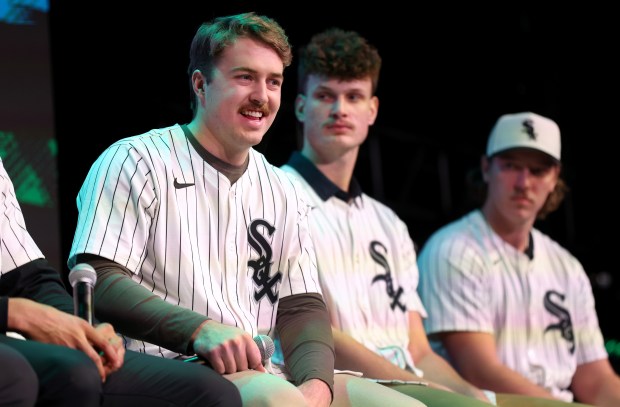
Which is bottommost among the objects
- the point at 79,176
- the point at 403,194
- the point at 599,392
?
the point at 599,392

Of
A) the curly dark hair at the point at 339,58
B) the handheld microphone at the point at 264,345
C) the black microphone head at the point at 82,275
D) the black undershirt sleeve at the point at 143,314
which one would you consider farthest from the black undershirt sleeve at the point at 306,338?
the curly dark hair at the point at 339,58

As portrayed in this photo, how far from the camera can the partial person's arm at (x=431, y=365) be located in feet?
12.5

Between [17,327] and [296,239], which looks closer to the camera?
[17,327]

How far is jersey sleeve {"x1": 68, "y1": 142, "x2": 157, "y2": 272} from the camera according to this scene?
2711mm

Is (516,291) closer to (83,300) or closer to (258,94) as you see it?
(258,94)

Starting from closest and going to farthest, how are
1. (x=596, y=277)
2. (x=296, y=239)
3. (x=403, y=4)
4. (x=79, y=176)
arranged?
(x=296, y=239)
(x=79, y=176)
(x=403, y=4)
(x=596, y=277)

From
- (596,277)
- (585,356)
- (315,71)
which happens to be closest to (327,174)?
(315,71)

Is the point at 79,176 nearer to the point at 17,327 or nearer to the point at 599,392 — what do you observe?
the point at 17,327

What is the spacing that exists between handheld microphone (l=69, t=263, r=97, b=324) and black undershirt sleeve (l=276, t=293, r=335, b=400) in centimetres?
73

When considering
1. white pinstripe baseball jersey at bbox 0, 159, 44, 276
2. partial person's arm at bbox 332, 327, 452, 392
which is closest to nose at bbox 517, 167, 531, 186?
partial person's arm at bbox 332, 327, 452, 392

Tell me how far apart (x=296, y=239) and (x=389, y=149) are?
3.09m

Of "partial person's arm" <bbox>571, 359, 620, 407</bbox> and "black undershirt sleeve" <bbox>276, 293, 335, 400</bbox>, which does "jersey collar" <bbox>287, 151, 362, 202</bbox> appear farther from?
"partial person's arm" <bbox>571, 359, 620, 407</bbox>

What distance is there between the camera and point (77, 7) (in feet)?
13.5

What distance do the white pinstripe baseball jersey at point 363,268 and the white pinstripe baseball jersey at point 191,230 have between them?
0.73 metres
